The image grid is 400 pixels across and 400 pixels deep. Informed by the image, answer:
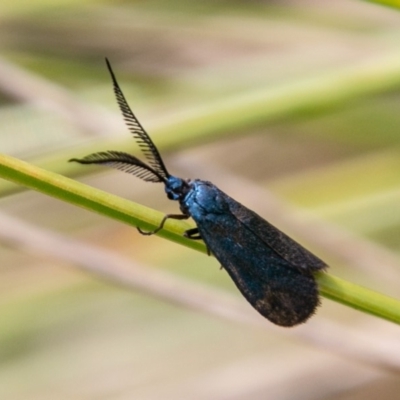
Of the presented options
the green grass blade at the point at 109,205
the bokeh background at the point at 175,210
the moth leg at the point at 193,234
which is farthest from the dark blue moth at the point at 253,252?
the bokeh background at the point at 175,210

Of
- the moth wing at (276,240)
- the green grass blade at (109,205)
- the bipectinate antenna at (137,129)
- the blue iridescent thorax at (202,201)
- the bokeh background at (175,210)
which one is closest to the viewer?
the green grass blade at (109,205)

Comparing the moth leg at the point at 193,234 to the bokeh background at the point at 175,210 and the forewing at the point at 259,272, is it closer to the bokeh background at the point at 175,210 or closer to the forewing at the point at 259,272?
the forewing at the point at 259,272

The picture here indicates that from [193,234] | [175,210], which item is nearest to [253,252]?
[193,234]

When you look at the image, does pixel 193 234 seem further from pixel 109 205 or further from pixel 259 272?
pixel 109 205

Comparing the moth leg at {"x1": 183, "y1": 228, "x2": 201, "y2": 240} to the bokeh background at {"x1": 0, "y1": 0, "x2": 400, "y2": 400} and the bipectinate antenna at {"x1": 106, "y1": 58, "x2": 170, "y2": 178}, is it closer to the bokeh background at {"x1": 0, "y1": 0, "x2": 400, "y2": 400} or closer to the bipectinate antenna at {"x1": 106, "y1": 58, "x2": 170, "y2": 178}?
the bipectinate antenna at {"x1": 106, "y1": 58, "x2": 170, "y2": 178}

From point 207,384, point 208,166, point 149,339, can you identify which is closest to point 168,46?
point 208,166

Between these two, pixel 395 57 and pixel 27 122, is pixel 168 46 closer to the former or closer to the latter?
pixel 27 122
